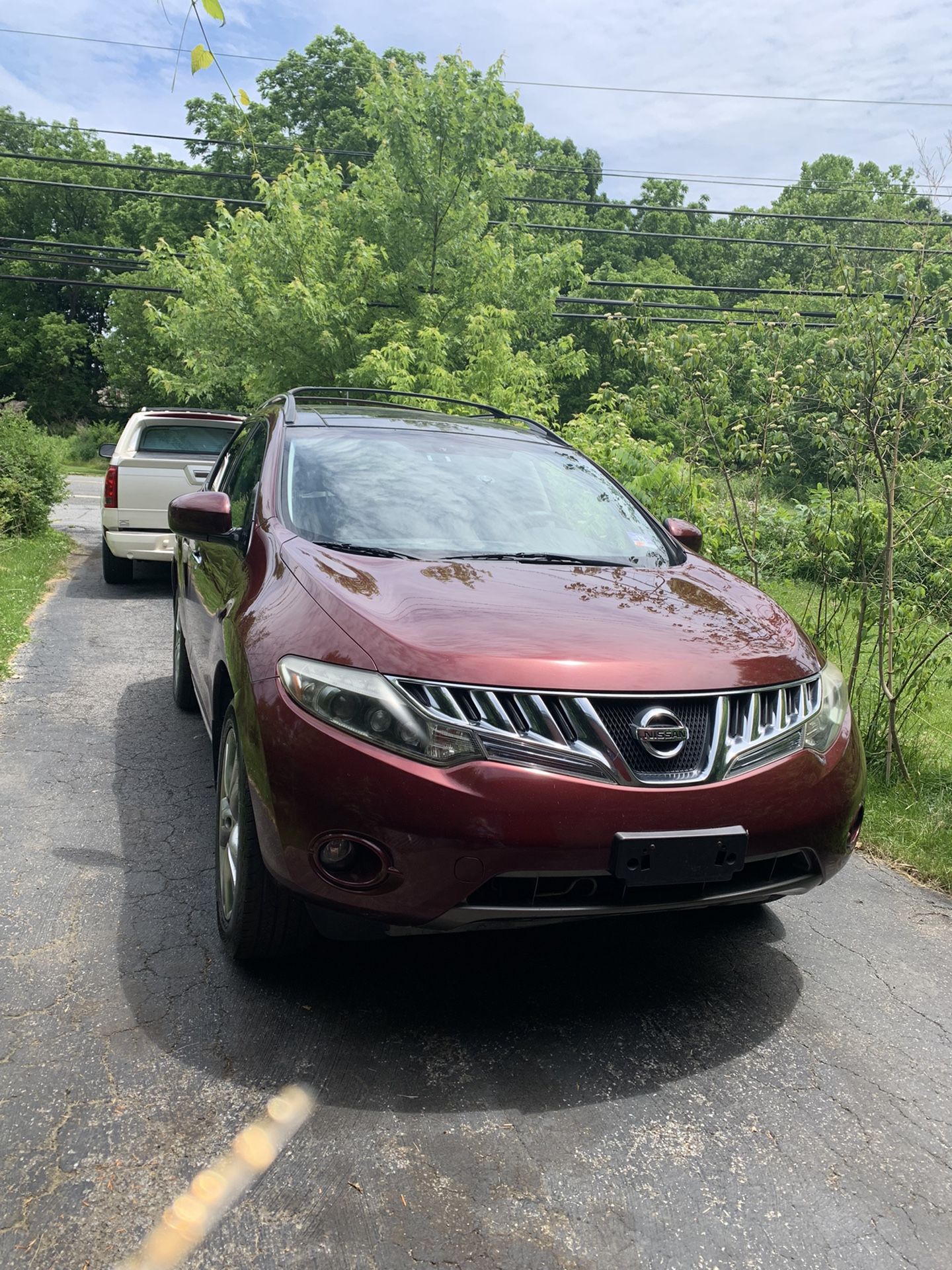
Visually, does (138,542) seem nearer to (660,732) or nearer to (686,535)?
(686,535)

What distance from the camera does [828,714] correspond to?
3061mm

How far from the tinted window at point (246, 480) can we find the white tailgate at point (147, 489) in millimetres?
5499

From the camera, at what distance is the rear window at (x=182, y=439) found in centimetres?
1130

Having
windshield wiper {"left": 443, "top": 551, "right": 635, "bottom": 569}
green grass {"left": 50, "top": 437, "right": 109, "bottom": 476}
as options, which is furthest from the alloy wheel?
green grass {"left": 50, "top": 437, "right": 109, "bottom": 476}

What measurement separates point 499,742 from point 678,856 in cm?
53

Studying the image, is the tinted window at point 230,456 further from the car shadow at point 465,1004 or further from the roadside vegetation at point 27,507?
the roadside vegetation at point 27,507

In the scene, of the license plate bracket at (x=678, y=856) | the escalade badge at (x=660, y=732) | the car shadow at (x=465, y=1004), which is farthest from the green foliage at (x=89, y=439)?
the license plate bracket at (x=678, y=856)

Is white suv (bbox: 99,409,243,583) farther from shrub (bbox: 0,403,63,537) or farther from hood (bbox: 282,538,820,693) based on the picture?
hood (bbox: 282,538,820,693)

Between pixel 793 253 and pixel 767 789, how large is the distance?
4873 centimetres

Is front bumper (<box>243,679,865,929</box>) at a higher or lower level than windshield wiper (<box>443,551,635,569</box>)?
lower

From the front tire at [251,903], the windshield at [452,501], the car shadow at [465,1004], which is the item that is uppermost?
the windshield at [452,501]

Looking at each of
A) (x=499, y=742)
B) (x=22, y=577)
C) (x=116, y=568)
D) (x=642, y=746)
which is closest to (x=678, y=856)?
(x=642, y=746)

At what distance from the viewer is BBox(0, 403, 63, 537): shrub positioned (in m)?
13.0

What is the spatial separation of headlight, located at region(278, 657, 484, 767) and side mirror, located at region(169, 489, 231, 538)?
1.30m
